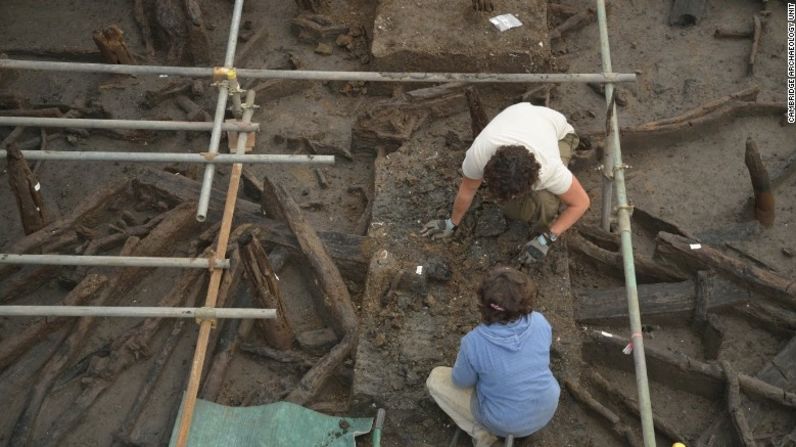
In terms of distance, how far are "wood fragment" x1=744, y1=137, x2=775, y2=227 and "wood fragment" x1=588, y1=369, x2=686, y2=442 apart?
2770 millimetres

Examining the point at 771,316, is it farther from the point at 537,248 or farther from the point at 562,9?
→ the point at 562,9

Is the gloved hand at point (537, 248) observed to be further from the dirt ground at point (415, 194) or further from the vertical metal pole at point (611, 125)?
the vertical metal pole at point (611, 125)

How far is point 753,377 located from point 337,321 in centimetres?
380

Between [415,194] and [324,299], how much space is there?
56.7 inches

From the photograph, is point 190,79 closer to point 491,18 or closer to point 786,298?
point 491,18

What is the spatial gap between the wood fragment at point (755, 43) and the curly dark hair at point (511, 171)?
16.6 feet

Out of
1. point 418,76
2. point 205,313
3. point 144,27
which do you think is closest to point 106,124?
point 205,313

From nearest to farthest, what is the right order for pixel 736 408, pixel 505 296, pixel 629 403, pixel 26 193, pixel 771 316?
pixel 505 296 < pixel 736 408 < pixel 629 403 < pixel 771 316 < pixel 26 193

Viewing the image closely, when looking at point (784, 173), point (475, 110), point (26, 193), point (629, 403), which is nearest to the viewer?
point (629, 403)

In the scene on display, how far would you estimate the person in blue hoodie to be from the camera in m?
5.54

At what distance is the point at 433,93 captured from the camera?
912 cm

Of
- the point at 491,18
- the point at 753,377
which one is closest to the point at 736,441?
the point at 753,377

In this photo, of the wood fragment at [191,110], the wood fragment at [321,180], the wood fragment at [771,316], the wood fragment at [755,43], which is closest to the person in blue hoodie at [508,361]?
the wood fragment at [771,316]

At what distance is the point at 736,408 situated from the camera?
22.0ft
